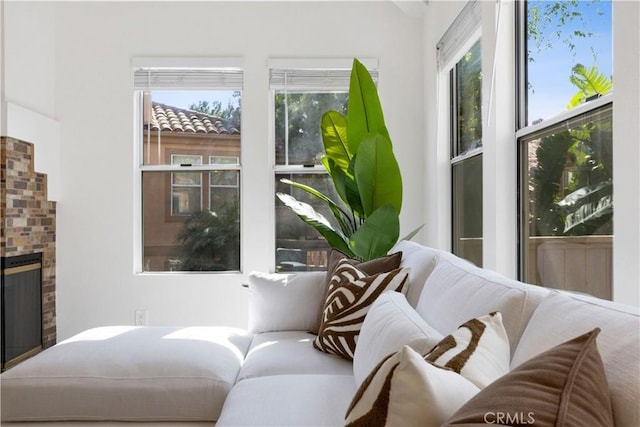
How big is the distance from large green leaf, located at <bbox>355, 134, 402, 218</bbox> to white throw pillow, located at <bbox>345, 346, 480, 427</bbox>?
2.09m

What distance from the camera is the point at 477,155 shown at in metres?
3.18

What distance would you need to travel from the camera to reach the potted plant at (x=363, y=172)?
9.71 ft

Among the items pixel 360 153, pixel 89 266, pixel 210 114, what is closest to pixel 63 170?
pixel 89 266

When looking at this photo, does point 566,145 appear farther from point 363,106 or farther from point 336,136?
point 336,136

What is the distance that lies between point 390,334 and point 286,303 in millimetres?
1546

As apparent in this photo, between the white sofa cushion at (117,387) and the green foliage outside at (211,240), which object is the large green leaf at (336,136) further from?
the white sofa cushion at (117,387)

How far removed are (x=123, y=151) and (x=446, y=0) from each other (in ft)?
8.66

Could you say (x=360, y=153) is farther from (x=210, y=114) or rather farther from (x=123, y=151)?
(x=123, y=151)

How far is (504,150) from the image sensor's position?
8.75 ft

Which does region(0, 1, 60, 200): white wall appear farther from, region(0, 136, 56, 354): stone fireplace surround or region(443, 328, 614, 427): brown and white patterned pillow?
region(443, 328, 614, 427): brown and white patterned pillow

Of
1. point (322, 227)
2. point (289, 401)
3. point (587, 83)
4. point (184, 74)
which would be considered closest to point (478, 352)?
point (289, 401)

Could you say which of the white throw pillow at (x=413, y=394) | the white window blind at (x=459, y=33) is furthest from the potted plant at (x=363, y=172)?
the white throw pillow at (x=413, y=394)

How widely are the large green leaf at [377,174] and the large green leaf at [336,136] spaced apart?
40 centimetres

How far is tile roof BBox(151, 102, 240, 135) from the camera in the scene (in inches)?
171
